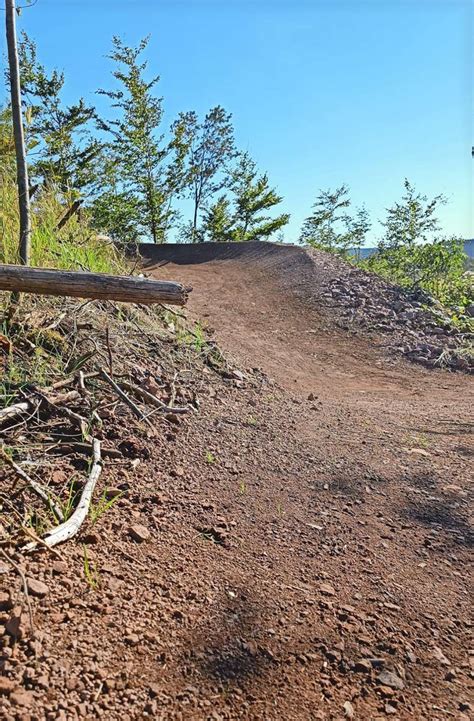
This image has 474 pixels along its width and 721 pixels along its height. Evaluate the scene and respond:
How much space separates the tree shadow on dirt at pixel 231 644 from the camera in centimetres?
113

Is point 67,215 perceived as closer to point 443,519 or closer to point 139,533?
point 139,533

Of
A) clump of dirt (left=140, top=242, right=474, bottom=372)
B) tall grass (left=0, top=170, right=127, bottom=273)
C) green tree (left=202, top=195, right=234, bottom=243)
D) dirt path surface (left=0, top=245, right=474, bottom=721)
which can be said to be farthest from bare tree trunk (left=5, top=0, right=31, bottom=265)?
green tree (left=202, top=195, right=234, bottom=243)

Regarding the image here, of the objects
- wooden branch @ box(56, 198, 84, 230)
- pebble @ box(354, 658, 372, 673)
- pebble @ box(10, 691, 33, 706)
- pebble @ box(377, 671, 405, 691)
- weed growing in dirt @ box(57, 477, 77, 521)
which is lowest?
pebble @ box(377, 671, 405, 691)

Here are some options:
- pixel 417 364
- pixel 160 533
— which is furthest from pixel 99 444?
pixel 417 364

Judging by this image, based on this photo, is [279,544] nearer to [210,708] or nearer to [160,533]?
[160,533]

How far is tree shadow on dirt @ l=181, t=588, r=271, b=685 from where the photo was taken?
1.13 m

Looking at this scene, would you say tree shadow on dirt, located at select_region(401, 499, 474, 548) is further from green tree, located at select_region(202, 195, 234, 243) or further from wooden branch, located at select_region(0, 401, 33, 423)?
green tree, located at select_region(202, 195, 234, 243)

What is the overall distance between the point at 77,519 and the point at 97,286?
86cm

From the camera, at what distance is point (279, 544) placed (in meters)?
1.67

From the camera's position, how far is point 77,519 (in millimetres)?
1462

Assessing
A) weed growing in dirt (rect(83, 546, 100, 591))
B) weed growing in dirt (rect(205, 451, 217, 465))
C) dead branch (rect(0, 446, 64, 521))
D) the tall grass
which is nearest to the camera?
weed growing in dirt (rect(83, 546, 100, 591))

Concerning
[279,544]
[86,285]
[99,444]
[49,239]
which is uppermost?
[49,239]

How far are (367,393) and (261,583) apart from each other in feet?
9.68

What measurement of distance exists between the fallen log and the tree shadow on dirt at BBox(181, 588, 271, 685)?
1.07 metres
